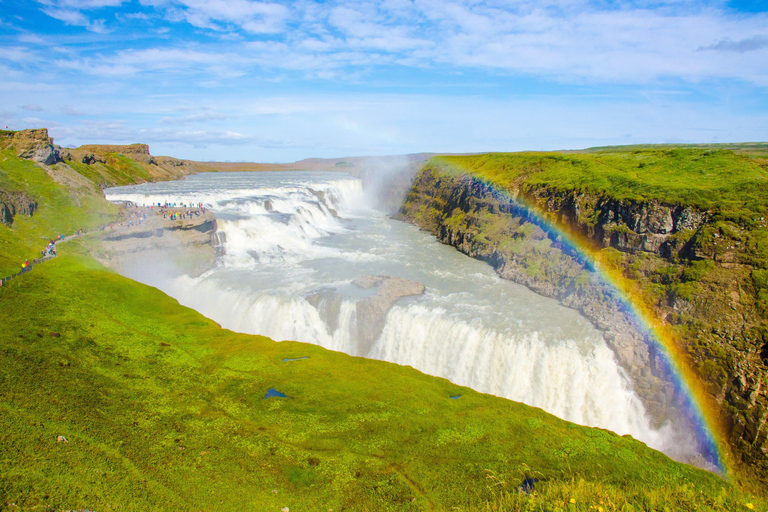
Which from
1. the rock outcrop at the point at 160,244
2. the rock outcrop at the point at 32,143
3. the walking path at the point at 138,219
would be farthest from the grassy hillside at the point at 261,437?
the rock outcrop at the point at 32,143

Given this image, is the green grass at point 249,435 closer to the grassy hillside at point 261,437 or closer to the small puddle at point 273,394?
the grassy hillside at point 261,437

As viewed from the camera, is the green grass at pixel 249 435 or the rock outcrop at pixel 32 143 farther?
the rock outcrop at pixel 32 143

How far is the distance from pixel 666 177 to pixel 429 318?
23179 millimetres

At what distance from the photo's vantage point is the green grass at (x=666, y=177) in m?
24.7

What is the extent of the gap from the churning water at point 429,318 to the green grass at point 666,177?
10.7 m

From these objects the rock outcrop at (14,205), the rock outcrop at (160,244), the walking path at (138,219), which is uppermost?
the rock outcrop at (14,205)

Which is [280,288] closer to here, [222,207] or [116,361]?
[116,361]

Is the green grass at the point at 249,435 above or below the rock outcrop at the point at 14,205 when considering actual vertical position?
below

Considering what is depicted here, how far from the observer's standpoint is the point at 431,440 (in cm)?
1231

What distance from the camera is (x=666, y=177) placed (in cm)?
3109

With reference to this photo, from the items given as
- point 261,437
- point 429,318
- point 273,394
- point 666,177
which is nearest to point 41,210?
point 273,394

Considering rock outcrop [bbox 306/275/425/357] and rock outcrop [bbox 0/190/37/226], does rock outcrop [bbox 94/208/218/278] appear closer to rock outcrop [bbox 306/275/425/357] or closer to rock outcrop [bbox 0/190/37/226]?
rock outcrop [bbox 0/190/37/226]

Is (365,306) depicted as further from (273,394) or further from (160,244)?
(160,244)

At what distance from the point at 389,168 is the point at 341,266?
185 ft
